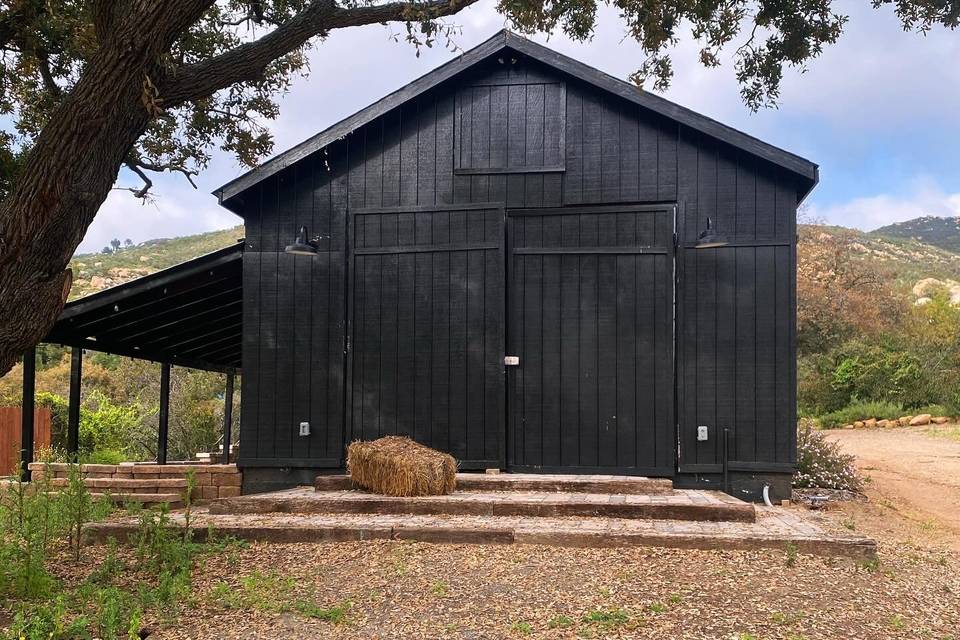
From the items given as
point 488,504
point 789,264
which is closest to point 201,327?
point 488,504

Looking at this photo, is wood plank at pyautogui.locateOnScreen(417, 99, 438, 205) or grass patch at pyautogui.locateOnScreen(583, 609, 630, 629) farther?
wood plank at pyautogui.locateOnScreen(417, 99, 438, 205)

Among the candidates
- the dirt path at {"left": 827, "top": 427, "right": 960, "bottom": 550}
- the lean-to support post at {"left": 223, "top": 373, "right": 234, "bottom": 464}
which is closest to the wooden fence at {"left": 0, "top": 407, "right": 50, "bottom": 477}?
the lean-to support post at {"left": 223, "top": 373, "right": 234, "bottom": 464}

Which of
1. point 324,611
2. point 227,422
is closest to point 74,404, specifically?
point 227,422

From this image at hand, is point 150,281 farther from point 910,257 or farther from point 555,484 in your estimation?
point 910,257

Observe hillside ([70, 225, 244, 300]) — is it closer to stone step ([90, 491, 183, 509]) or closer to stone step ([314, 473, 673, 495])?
stone step ([90, 491, 183, 509])

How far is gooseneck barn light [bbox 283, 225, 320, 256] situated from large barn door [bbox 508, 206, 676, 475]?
220 cm

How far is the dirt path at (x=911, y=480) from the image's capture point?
841 centimetres

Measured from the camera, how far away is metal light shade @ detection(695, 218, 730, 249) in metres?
8.02

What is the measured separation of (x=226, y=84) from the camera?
5449 mm

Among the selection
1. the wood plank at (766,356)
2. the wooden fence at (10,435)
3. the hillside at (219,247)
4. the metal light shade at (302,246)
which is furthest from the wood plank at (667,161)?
the hillside at (219,247)

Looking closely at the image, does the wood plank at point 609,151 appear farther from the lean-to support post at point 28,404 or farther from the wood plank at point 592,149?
the lean-to support post at point 28,404

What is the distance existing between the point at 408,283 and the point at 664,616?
16.6ft

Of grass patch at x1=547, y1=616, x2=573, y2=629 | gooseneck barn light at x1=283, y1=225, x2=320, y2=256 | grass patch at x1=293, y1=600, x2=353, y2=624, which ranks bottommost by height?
grass patch at x1=293, y1=600, x2=353, y2=624

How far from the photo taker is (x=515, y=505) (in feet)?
22.8
